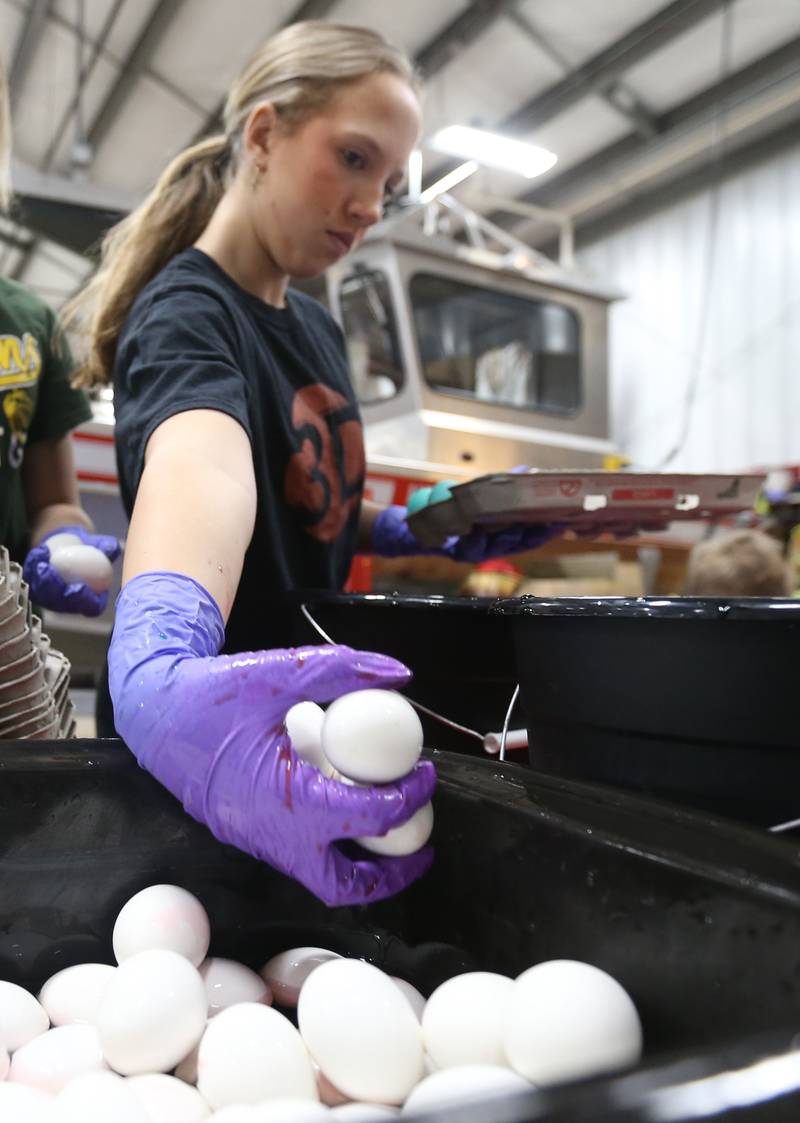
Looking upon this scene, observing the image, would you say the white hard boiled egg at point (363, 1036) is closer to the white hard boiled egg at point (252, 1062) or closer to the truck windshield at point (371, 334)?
the white hard boiled egg at point (252, 1062)

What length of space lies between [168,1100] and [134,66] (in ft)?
17.8

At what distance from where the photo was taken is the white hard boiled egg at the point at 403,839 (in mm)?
501

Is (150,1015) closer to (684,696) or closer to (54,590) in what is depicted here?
(684,696)

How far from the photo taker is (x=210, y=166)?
1.20 meters

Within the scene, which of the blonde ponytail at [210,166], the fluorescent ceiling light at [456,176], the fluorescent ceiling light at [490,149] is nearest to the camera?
the blonde ponytail at [210,166]

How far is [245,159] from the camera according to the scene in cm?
111

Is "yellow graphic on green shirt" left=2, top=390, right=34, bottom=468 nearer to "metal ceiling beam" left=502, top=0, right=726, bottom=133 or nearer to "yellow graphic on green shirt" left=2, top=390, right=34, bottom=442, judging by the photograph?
"yellow graphic on green shirt" left=2, top=390, right=34, bottom=442

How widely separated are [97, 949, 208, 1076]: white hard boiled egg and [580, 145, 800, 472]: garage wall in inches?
186

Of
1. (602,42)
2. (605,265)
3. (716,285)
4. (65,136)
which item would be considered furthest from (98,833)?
(65,136)

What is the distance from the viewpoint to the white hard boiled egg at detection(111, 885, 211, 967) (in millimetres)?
538

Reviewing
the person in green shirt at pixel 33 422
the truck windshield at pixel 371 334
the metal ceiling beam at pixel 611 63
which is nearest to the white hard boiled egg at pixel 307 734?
the person in green shirt at pixel 33 422

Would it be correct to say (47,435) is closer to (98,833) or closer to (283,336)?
(283,336)

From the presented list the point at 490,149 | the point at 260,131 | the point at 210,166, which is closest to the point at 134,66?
the point at 490,149

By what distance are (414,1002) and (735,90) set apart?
4.90 meters
